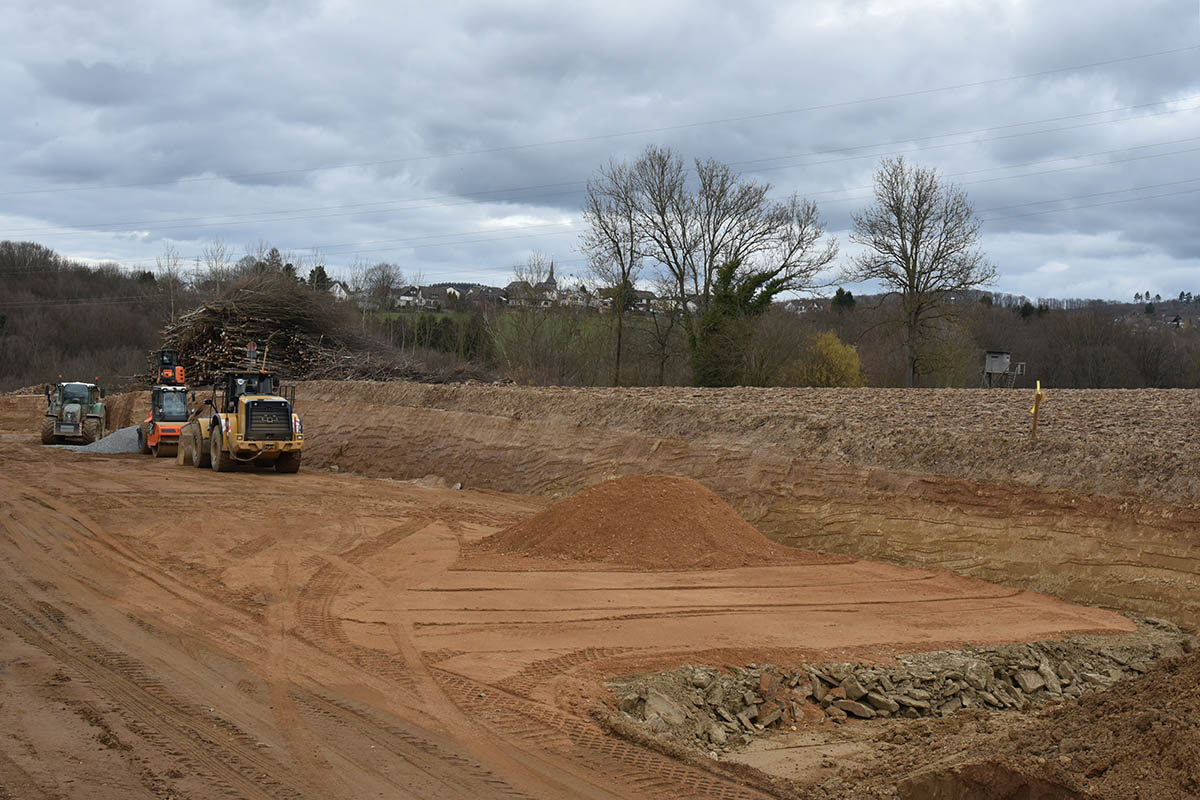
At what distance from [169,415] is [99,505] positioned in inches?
412

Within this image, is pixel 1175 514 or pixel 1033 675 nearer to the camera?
pixel 1033 675

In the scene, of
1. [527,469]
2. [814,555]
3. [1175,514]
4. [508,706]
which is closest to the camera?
[508,706]

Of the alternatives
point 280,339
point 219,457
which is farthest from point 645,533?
point 280,339

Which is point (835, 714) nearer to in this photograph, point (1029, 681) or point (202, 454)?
point (1029, 681)

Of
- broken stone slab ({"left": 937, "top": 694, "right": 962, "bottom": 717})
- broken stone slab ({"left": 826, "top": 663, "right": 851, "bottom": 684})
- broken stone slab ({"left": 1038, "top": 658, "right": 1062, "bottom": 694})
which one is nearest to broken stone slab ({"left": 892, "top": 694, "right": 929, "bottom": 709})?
broken stone slab ({"left": 937, "top": 694, "right": 962, "bottom": 717})

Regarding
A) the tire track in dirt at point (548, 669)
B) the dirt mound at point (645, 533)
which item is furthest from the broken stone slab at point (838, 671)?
the dirt mound at point (645, 533)

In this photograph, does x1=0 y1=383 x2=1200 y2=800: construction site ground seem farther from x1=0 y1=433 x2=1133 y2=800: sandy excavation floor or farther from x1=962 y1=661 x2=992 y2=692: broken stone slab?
x1=962 y1=661 x2=992 y2=692: broken stone slab

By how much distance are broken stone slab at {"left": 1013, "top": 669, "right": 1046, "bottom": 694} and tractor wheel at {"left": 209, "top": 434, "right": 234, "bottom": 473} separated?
62.3 ft

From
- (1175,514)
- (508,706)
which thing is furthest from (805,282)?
(508,706)

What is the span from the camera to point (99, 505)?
57.8 feet

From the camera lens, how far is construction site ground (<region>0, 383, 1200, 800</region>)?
21.5ft

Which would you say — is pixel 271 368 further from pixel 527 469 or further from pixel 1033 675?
pixel 1033 675

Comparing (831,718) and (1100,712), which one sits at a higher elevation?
(1100,712)

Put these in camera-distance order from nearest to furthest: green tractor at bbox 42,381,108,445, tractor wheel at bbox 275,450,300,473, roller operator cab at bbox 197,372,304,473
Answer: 1. roller operator cab at bbox 197,372,304,473
2. tractor wheel at bbox 275,450,300,473
3. green tractor at bbox 42,381,108,445
